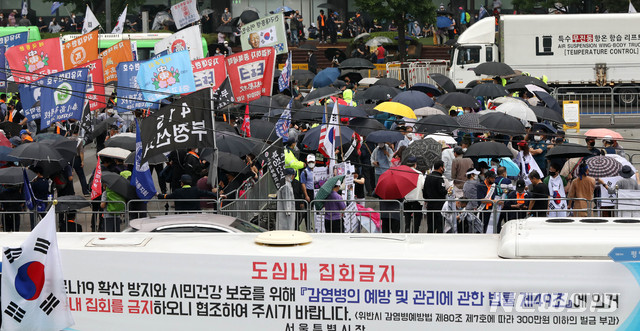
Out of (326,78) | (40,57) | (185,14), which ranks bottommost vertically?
(326,78)

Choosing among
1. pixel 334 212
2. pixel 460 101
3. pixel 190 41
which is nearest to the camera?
pixel 334 212

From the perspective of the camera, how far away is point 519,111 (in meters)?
20.2

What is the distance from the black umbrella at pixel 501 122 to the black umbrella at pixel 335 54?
22893 mm

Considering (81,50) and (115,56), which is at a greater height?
(81,50)

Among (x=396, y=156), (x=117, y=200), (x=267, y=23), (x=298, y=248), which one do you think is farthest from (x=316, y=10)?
(x=298, y=248)

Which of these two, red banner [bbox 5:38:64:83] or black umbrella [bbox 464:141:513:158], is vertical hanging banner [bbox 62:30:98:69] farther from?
black umbrella [bbox 464:141:513:158]

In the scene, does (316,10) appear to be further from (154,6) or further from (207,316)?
(207,316)

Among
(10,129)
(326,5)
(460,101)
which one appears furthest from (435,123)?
(326,5)

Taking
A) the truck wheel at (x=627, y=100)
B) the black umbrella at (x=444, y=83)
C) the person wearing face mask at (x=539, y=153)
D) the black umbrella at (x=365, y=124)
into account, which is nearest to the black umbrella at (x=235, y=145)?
the black umbrella at (x=365, y=124)

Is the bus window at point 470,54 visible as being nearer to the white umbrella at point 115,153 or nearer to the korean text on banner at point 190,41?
the korean text on banner at point 190,41

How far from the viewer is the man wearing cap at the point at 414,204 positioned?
577 inches

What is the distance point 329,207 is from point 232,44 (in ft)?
98.3

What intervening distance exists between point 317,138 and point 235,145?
1.63m

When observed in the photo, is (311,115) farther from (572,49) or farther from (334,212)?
(572,49)
